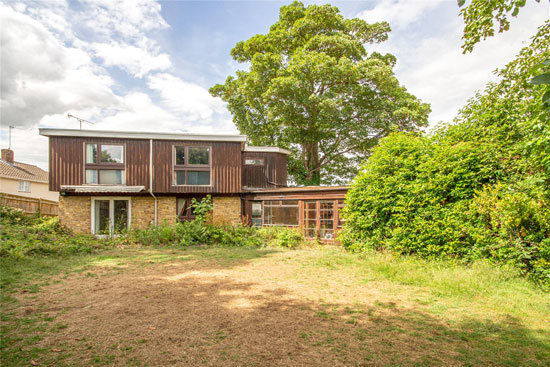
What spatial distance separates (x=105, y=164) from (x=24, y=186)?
17269 mm

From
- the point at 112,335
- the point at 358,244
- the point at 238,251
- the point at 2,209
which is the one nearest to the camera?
the point at 112,335

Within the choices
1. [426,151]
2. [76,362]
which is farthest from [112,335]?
[426,151]

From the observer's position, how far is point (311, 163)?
77.4ft

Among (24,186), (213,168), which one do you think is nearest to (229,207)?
(213,168)

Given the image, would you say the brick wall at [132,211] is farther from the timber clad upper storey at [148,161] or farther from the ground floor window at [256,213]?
the ground floor window at [256,213]

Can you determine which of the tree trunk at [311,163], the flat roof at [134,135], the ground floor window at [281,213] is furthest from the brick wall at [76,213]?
the tree trunk at [311,163]

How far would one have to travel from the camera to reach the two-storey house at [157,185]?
1411cm

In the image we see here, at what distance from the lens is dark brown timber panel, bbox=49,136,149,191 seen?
14.2 metres

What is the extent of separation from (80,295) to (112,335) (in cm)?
222

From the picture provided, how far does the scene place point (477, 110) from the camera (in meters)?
7.30

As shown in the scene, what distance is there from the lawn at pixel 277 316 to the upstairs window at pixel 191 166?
8.38m

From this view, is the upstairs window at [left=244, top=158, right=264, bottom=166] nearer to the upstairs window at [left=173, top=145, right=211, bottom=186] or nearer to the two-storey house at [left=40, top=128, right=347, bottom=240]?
the two-storey house at [left=40, top=128, right=347, bottom=240]

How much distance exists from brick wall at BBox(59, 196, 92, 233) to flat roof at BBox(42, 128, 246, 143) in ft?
10.3

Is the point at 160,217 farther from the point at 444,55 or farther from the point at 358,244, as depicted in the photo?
the point at 444,55
